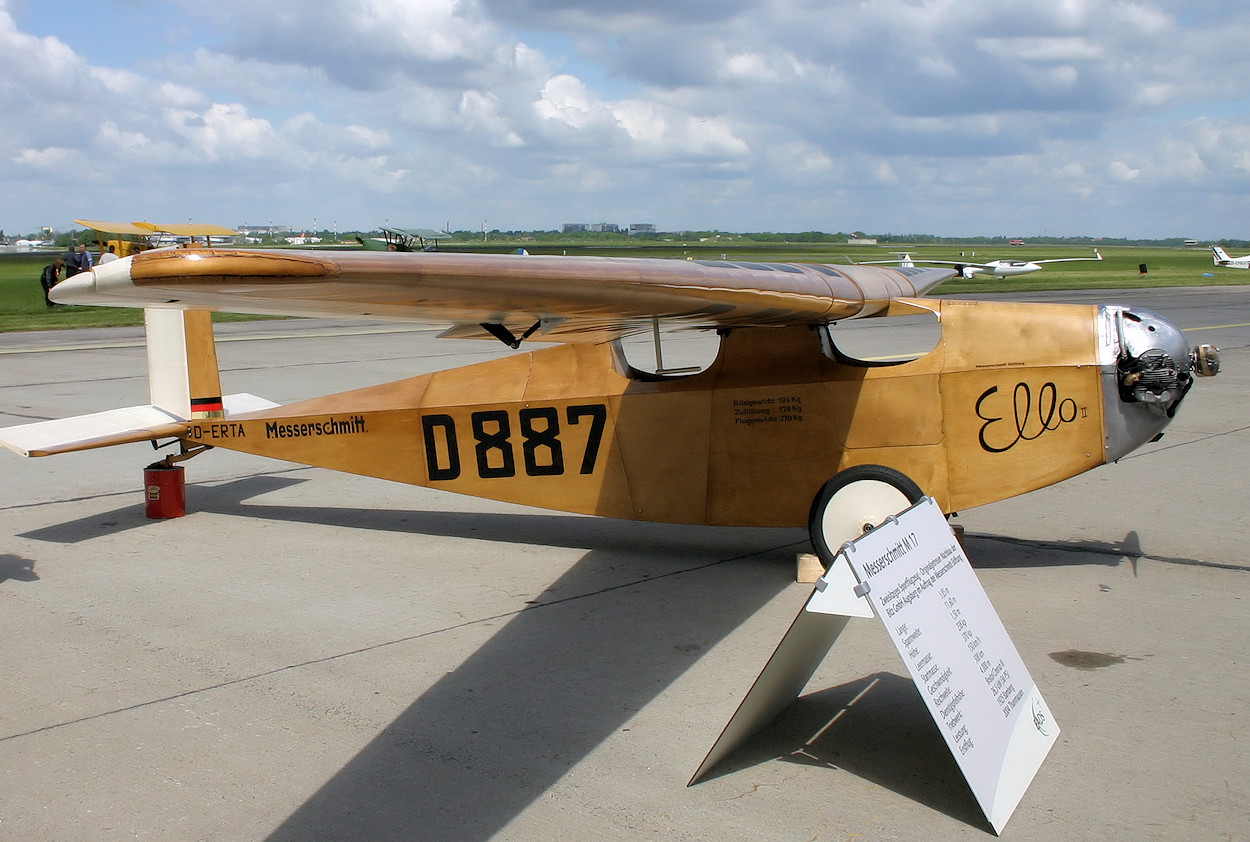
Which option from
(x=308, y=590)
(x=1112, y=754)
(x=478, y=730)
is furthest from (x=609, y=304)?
(x=308, y=590)

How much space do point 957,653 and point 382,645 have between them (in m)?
3.08

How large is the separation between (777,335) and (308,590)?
133 inches

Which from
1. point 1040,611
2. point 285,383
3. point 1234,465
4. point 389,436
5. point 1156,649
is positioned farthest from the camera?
point 285,383

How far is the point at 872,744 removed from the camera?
4332 mm

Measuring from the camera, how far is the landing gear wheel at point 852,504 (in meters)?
6.32

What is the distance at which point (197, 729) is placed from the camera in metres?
4.48

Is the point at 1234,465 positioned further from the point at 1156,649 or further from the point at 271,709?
the point at 271,709

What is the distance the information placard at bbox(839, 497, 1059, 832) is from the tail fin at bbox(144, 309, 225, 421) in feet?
19.7

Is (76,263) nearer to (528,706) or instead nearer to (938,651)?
(528,706)

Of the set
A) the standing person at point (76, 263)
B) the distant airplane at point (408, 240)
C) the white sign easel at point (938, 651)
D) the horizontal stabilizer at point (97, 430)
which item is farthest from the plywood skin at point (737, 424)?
the distant airplane at point (408, 240)

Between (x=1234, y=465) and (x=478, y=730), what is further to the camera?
(x=1234, y=465)

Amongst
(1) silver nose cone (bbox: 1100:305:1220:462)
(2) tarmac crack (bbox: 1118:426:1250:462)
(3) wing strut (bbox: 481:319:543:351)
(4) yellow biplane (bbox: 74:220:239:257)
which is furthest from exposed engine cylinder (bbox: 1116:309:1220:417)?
(4) yellow biplane (bbox: 74:220:239:257)

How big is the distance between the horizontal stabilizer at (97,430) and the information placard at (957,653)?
5.99 m

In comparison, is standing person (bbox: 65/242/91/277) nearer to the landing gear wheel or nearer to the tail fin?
the tail fin
